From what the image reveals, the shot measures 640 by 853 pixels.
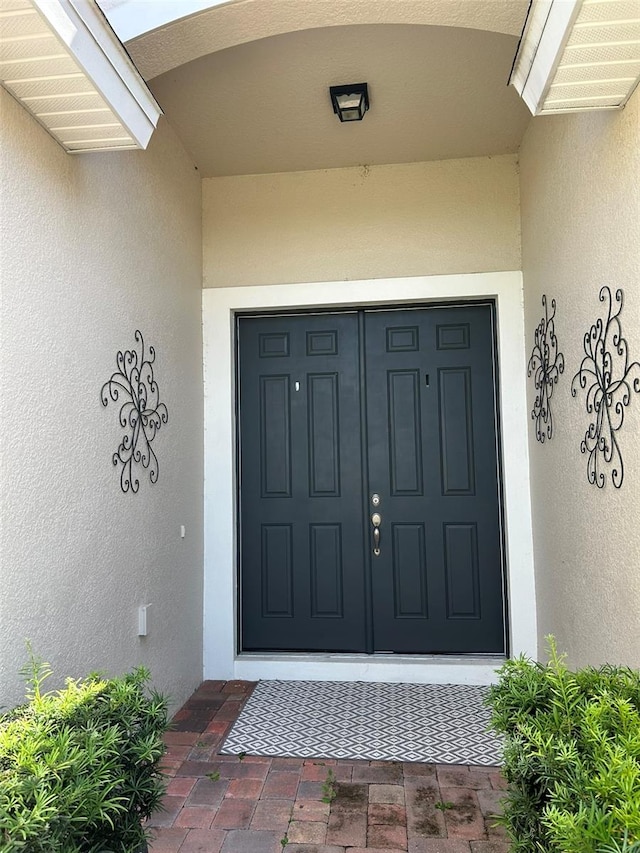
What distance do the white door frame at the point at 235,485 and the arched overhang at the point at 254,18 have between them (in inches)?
61.6

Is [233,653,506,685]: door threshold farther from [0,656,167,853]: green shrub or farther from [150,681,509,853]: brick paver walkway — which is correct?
[0,656,167,853]: green shrub

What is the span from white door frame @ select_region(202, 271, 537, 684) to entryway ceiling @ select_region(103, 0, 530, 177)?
2.63 feet

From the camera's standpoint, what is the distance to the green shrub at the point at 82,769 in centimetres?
115

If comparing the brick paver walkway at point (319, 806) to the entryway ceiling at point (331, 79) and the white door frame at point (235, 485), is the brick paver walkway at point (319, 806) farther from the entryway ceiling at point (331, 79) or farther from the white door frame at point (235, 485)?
the entryway ceiling at point (331, 79)

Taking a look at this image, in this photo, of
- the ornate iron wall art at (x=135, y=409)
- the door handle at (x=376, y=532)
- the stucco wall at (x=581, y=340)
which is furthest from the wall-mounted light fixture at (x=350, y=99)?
the door handle at (x=376, y=532)

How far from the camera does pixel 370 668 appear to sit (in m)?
3.59

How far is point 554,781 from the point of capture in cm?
126

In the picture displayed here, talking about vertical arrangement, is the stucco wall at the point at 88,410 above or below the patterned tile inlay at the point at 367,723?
above

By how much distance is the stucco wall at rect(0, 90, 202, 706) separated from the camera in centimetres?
187

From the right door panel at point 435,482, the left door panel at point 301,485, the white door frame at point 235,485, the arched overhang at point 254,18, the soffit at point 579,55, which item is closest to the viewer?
the soffit at point 579,55

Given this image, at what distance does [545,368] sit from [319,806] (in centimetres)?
230

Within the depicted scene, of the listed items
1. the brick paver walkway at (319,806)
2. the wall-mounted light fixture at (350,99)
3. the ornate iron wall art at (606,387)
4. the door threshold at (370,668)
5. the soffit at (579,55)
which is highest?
the wall-mounted light fixture at (350,99)

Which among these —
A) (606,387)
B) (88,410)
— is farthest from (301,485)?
(606,387)

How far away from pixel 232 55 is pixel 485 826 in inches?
134
